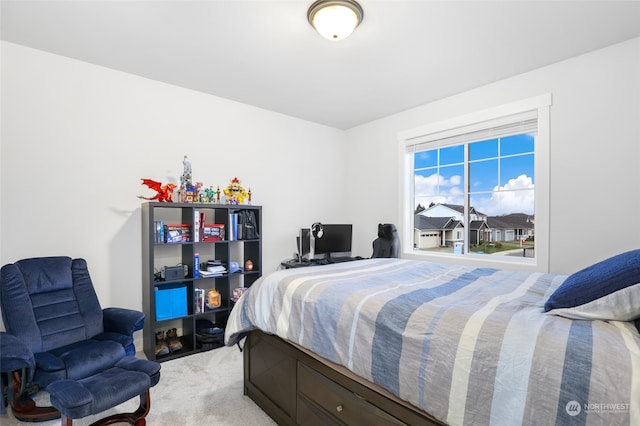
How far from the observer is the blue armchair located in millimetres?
1725

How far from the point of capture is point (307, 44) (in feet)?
8.21

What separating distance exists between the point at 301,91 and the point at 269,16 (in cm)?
128

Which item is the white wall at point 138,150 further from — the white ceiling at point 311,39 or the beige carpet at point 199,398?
the beige carpet at point 199,398

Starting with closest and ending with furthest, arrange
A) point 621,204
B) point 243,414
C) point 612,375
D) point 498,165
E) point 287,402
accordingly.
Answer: point 612,375 → point 287,402 → point 243,414 → point 621,204 → point 498,165

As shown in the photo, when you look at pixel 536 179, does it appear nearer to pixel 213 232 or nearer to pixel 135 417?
pixel 213 232

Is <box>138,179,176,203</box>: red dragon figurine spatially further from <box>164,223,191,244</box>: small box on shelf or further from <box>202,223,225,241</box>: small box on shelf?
<box>202,223,225,241</box>: small box on shelf

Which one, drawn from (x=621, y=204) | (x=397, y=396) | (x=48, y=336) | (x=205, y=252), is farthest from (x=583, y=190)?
(x=48, y=336)

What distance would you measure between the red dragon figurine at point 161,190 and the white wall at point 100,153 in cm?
22

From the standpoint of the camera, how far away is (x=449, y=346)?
1.12 meters

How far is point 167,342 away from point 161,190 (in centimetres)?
148

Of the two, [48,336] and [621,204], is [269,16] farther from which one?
[621,204]

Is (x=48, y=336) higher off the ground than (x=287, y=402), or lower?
higher

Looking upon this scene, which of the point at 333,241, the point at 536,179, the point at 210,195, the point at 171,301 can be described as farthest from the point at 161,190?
the point at 536,179

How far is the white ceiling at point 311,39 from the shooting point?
2100 millimetres
